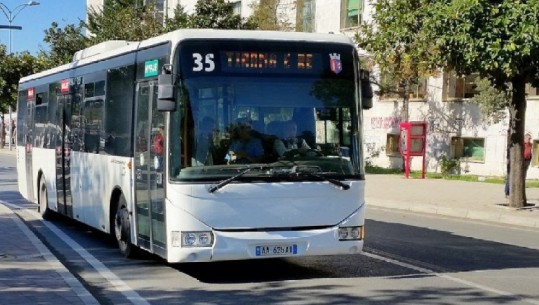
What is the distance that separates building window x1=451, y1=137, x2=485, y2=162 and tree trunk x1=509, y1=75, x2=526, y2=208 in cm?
1601

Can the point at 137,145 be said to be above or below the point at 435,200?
above

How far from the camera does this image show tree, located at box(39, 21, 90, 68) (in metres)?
48.3

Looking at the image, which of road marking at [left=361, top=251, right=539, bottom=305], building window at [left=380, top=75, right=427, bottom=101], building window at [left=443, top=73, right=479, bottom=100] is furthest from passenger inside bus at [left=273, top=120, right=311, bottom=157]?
building window at [left=443, top=73, right=479, bottom=100]

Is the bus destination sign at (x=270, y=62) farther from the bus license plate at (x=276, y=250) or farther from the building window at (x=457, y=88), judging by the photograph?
the building window at (x=457, y=88)

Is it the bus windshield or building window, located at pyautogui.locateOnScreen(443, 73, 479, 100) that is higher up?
building window, located at pyautogui.locateOnScreen(443, 73, 479, 100)

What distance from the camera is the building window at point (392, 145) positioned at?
130ft

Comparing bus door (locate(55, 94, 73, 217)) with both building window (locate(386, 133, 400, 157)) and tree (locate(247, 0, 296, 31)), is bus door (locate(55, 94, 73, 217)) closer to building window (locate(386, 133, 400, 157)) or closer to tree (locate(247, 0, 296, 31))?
tree (locate(247, 0, 296, 31))

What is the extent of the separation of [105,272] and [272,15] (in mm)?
31986

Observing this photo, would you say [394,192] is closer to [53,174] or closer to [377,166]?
[53,174]

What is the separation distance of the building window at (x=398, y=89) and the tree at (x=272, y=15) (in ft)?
19.8

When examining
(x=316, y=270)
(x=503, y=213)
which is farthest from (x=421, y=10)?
(x=316, y=270)

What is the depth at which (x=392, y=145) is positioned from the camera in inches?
1571

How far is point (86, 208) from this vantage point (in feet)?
44.0

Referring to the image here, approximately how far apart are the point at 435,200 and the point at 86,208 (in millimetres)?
11355
